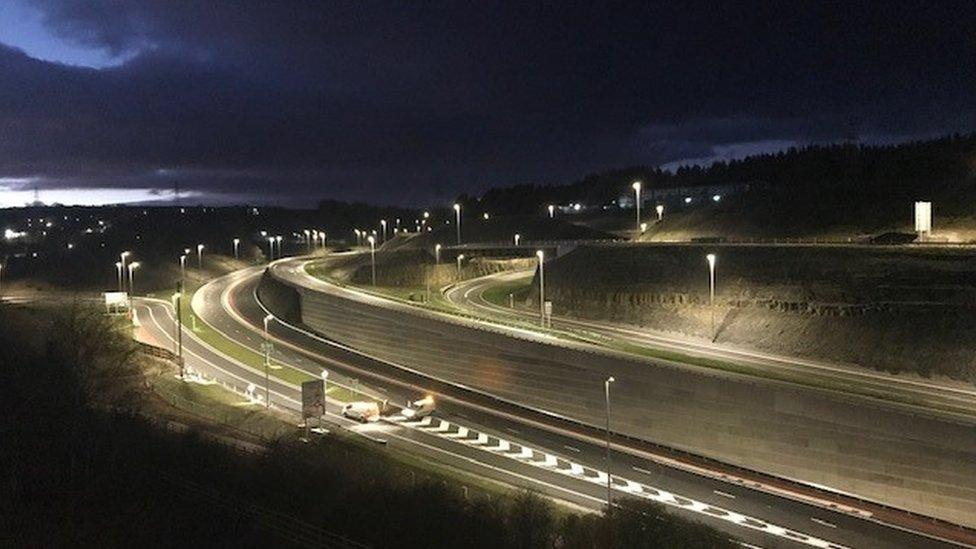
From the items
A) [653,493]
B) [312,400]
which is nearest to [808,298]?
[653,493]

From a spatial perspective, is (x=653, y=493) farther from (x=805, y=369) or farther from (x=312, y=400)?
(x=805, y=369)

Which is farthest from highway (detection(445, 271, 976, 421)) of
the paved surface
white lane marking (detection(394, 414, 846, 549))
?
white lane marking (detection(394, 414, 846, 549))

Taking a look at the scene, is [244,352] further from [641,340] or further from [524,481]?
[524,481]

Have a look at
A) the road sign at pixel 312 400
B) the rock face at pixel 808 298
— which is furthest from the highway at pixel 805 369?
the road sign at pixel 312 400

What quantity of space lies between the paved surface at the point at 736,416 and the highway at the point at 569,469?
7.55 ft

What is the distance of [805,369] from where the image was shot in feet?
136

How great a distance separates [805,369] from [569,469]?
1554cm

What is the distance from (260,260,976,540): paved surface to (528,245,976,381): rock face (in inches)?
433

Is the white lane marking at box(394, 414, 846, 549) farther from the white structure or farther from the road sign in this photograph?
the white structure

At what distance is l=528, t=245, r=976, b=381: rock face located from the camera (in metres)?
41.0

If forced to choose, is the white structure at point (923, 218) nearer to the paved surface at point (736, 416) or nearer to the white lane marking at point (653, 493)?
the paved surface at point (736, 416)

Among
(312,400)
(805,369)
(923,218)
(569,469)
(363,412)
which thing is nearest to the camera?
(569,469)

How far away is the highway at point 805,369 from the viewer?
3353 centimetres

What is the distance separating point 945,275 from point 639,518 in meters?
33.4
